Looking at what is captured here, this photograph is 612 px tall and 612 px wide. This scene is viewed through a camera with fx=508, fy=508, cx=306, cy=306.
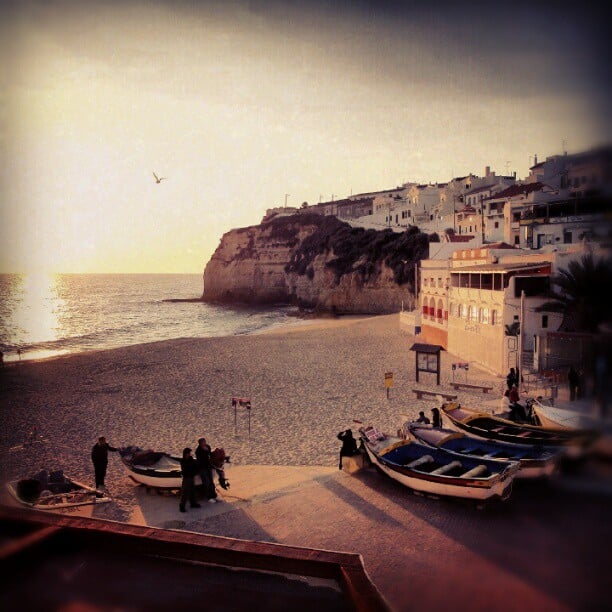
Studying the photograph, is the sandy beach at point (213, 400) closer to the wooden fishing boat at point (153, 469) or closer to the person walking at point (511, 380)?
the wooden fishing boat at point (153, 469)

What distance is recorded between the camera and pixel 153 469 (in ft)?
30.2

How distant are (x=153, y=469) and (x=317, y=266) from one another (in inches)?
2346

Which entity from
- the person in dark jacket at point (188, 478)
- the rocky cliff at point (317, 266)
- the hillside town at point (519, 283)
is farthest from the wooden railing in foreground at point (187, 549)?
the rocky cliff at point (317, 266)

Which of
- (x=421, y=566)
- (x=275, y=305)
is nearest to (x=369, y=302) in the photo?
(x=275, y=305)

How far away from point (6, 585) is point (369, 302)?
55942 mm

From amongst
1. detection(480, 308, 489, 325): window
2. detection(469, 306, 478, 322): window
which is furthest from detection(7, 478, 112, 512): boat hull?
detection(469, 306, 478, 322): window

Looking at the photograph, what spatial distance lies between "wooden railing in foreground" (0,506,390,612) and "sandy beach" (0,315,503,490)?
7614 mm

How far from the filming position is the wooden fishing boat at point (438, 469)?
7612 millimetres

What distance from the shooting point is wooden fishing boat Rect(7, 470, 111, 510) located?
8062 mm

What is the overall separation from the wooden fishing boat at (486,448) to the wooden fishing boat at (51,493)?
613 centimetres

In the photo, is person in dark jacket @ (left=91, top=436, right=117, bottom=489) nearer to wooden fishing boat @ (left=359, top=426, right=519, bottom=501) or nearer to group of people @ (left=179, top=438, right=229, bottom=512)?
group of people @ (left=179, top=438, right=229, bottom=512)

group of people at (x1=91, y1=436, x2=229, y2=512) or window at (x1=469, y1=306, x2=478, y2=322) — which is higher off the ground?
window at (x1=469, y1=306, x2=478, y2=322)

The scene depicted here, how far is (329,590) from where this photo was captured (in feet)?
9.56

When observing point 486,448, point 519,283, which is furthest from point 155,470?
point 519,283
